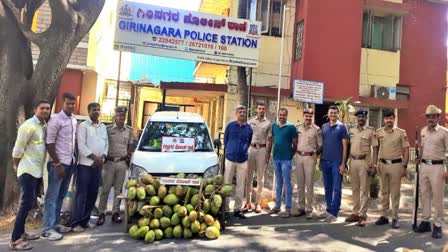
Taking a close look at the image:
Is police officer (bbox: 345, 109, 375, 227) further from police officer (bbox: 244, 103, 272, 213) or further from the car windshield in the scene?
the car windshield

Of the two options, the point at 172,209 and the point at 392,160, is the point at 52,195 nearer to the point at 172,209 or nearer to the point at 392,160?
the point at 172,209

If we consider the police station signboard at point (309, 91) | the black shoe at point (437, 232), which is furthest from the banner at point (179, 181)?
the police station signboard at point (309, 91)

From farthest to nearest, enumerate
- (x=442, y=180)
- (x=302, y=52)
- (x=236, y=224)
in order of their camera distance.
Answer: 1. (x=302, y=52)
2. (x=236, y=224)
3. (x=442, y=180)

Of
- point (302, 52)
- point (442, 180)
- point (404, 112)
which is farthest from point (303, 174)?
point (404, 112)

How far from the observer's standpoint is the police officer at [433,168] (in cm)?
673

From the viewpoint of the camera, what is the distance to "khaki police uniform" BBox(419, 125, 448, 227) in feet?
22.1

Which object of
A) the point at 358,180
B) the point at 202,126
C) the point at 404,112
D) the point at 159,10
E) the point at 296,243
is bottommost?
the point at 296,243

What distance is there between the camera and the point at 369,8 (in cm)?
1720

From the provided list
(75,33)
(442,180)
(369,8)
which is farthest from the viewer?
(369,8)

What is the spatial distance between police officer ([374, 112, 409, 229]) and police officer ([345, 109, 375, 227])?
191mm

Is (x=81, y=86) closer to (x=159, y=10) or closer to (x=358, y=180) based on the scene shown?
(x=159, y=10)

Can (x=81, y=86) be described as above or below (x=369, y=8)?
below

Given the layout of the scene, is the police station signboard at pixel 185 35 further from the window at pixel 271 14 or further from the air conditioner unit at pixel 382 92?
the air conditioner unit at pixel 382 92

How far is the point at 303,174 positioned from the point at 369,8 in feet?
38.2
